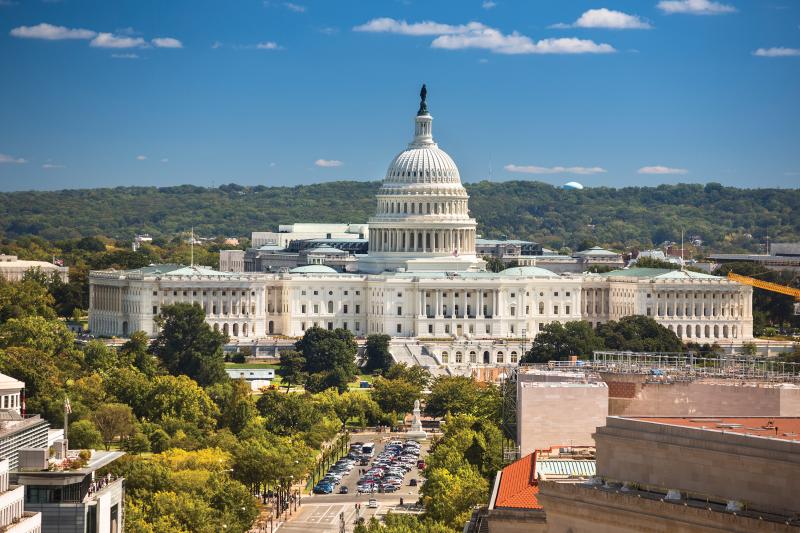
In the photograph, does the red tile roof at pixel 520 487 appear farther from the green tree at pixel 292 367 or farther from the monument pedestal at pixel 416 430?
the green tree at pixel 292 367

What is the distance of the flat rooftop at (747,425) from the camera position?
146 feet

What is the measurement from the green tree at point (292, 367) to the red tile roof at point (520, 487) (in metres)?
116

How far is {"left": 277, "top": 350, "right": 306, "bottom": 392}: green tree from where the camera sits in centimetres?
18612

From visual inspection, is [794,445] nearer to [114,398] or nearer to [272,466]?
[272,466]

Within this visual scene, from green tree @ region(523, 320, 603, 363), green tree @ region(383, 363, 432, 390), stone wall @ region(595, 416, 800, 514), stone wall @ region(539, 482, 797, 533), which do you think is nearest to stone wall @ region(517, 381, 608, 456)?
stone wall @ region(539, 482, 797, 533)

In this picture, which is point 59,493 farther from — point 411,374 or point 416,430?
point 411,374

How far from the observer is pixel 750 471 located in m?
42.3

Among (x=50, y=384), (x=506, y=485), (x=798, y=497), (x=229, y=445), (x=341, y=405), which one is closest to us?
(x=798, y=497)

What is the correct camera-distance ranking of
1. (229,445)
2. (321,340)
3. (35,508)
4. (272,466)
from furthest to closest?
1. (321,340)
2. (229,445)
3. (272,466)
4. (35,508)

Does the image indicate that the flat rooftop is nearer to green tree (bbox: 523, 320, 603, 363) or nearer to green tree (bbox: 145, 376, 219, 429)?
green tree (bbox: 145, 376, 219, 429)

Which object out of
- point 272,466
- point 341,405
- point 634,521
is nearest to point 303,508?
point 272,466

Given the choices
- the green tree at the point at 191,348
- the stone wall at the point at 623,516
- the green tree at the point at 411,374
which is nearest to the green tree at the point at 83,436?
the green tree at the point at 191,348

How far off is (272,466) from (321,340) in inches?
3237

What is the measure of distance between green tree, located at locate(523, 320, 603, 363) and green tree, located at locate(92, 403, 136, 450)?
62540mm
